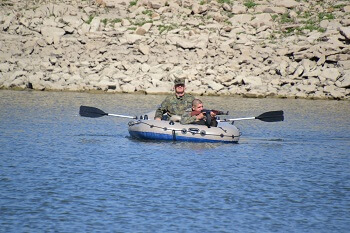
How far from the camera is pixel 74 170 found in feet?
62.1

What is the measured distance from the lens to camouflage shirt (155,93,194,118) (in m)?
23.9

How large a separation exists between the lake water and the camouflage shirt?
0.98m

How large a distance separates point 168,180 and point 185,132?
17.0ft

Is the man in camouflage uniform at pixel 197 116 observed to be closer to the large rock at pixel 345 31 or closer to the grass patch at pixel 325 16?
the large rock at pixel 345 31

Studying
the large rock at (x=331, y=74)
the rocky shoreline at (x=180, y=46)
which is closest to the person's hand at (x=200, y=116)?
the rocky shoreline at (x=180, y=46)

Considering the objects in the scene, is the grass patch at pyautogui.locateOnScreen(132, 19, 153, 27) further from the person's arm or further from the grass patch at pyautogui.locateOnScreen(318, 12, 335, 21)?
the person's arm

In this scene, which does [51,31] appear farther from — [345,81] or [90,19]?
[345,81]

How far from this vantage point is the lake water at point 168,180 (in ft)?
46.6

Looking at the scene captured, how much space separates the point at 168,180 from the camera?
17.9 metres

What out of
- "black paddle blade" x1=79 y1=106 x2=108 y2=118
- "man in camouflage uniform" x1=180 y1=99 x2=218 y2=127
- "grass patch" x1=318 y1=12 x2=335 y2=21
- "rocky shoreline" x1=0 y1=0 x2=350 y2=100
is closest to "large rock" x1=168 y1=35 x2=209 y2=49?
"rocky shoreline" x1=0 y1=0 x2=350 y2=100

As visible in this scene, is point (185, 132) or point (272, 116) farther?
point (272, 116)

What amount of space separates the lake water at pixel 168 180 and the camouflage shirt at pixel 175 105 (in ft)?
3.22

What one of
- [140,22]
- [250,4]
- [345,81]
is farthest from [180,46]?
[345,81]

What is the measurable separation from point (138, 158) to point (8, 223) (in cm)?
748
